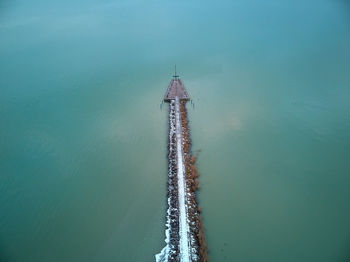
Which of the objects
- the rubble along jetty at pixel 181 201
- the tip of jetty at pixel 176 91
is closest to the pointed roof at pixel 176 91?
the tip of jetty at pixel 176 91

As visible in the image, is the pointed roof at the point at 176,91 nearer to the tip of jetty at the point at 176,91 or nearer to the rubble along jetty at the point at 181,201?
the tip of jetty at the point at 176,91

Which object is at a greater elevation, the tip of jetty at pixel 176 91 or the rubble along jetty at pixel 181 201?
the tip of jetty at pixel 176 91

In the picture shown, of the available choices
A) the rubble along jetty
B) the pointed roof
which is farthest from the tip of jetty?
the rubble along jetty

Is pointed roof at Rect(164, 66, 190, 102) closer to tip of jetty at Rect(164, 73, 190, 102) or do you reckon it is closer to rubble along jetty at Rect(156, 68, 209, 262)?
tip of jetty at Rect(164, 73, 190, 102)

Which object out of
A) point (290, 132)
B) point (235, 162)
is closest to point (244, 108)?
point (290, 132)

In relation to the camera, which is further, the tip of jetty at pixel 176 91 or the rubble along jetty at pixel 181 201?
the tip of jetty at pixel 176 91

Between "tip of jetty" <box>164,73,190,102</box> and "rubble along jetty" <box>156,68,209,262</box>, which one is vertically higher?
"tip of jetty" <box>164,73,190,102</box>

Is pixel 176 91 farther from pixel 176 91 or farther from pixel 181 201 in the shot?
pixel 181 201

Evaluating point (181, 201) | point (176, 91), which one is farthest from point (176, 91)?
point (181, 201)
